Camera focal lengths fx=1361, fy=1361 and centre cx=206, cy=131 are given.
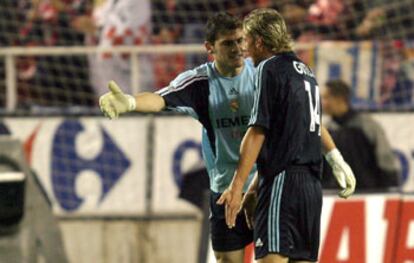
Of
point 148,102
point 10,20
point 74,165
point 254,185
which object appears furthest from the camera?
point 10,20

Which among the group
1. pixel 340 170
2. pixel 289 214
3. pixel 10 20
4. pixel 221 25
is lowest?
pixel 289 214

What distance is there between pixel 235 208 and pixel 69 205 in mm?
5043

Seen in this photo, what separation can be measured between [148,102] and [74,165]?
15.4 feet

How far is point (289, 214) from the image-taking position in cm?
717

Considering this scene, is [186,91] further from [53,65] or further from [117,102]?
[53,65]

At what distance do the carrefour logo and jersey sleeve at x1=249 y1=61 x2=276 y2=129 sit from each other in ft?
16.4

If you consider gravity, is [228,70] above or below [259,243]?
above

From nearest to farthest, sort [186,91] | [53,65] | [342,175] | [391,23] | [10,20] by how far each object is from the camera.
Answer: [342,175], [186,91], [391,23], [53,65], [10,20]

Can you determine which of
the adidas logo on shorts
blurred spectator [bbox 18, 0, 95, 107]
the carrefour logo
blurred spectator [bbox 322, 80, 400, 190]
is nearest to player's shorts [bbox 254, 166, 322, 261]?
the adidas logo on shorts

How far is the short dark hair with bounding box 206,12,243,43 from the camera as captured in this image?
7.76 m

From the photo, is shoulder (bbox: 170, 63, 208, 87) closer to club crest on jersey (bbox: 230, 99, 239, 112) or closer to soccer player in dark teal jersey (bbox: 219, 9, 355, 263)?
club crest on jersey (bbox: 230, 99, 239, 112)

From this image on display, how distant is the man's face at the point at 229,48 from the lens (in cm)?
775

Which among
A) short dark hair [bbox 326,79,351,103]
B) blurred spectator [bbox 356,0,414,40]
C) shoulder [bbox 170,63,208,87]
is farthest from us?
blurred spectator [bbox 356,0,414,40]

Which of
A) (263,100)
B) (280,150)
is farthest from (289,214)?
(263,100)
